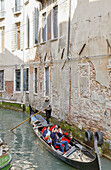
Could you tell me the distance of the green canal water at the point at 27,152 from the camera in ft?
26.3

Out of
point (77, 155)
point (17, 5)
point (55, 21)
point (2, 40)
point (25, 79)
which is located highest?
point (17, 5)

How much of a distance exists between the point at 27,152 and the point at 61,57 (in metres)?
4.30

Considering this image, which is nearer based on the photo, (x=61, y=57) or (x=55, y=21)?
(x=61, y=57)

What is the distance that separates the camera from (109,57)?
26.8 ft

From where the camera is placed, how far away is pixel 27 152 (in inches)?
372

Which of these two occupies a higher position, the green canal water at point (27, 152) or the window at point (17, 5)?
the window at point (17, 5)

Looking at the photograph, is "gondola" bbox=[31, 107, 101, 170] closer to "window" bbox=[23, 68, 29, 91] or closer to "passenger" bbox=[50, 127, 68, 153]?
"passenger" bbox=[50, 127, 68, 153]

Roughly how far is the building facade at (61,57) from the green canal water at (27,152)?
1467mm

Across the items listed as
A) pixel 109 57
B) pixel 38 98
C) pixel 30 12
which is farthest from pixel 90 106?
pixel 30 12

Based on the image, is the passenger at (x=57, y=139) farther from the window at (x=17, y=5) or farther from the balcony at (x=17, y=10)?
the window at (x=17, y=5)

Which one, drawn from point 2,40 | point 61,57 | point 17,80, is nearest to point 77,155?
point 61,57

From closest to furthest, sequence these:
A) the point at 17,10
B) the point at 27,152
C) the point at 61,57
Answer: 1. the point at 27,152
2. the point at 61,57
3. the point at 17,10

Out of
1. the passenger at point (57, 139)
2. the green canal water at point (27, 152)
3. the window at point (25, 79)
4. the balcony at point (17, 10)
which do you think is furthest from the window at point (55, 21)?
the balcony at point (17, 10)

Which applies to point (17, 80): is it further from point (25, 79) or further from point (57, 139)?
point (57, 139)
